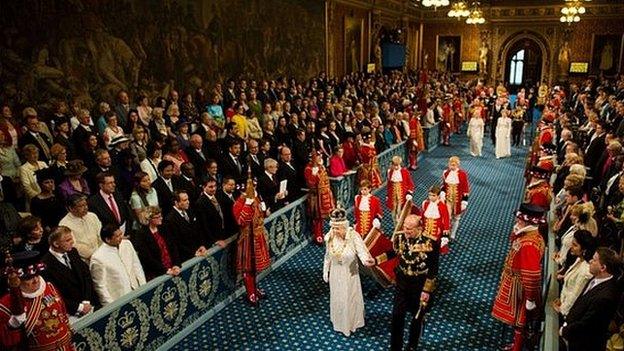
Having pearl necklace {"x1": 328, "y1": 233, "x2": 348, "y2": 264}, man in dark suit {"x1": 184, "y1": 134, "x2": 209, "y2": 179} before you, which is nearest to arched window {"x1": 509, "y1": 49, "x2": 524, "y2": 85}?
man in dark suit {"x1": 184, "y1": 134, "x2": 209, "y2": 179}

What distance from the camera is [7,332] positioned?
3.88 m

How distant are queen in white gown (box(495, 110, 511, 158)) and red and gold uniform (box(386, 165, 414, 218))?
7.25 metres

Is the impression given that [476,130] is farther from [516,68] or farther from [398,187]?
[516,68]

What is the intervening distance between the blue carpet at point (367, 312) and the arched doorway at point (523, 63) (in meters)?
24.0

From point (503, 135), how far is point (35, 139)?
1253cm

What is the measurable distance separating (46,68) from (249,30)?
683 centimetres

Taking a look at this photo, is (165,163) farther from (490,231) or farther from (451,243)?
(490,231)

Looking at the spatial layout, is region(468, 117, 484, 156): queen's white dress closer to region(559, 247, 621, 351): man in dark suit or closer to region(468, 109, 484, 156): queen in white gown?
region(468, 109, 484, 156): queen in white gown

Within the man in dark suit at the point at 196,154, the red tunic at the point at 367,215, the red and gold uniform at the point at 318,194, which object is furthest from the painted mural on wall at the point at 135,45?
the red tunic at the point at 367,215

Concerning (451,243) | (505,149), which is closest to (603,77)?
(505,149)

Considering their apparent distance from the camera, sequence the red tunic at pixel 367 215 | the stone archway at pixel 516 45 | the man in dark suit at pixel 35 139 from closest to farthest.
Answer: the man in dark suit at pixel 35 139, the red tunic at pixel 367 215, the stone archway at pixel 516 45

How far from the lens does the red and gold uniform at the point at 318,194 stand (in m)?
8.48

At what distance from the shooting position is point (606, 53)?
2716 cm

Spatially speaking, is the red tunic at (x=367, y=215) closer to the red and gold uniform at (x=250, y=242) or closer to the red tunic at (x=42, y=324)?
the red and gold uniform at (x=250, y=242)
